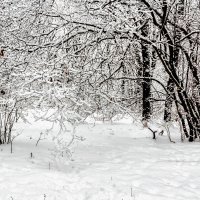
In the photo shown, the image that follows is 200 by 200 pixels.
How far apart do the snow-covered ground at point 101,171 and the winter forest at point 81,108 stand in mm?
15

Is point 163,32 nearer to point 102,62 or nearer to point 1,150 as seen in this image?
point 102,62

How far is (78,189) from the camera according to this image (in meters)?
5.28

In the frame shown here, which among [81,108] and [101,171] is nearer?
[101,171]

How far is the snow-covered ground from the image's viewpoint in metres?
5.02

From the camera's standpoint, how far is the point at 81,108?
7.88 metres

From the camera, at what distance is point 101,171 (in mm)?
6203

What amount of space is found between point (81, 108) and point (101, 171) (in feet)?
6.57

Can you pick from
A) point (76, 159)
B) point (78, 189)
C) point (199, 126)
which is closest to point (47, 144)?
point (76, 159)

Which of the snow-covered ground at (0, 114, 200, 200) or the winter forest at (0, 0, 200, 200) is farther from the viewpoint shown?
the winter forest at (0, 0, 200, 200)

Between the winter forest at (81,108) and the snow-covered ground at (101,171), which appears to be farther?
the winter forest at (81,108)

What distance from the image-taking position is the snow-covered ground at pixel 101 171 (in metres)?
5.02

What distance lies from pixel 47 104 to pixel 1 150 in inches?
69.9

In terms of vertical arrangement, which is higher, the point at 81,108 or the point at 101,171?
the point at 81,108

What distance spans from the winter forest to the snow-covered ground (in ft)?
0.05
